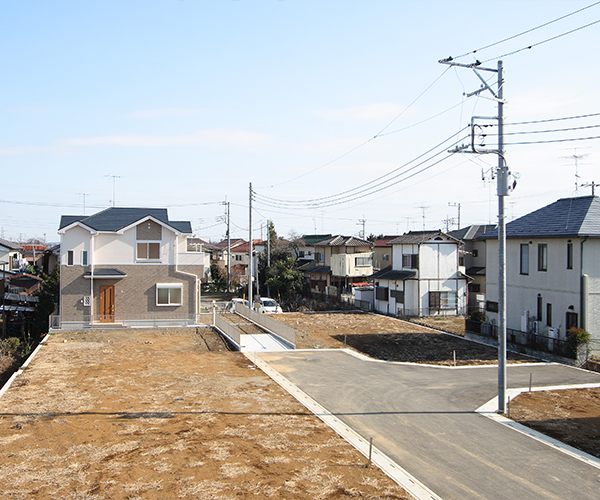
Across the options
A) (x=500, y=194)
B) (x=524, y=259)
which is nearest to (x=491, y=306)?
(x=524, y=259)

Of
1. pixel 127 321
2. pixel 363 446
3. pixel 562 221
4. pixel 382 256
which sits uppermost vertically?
pixel 562 221

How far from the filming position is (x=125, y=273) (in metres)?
29.3

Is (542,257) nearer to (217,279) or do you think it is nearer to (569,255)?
(569,255)

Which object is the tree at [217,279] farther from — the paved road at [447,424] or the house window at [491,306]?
the paved road at [447,424]

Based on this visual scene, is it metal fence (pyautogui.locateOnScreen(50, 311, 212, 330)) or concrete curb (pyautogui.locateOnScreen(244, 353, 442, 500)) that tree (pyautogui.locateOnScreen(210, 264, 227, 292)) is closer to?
metal fence (pyautogui.locateOnScreen(50, 311, 212, 330))

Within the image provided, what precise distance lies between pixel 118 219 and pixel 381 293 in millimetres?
21911

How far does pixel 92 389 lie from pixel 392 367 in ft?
34.3

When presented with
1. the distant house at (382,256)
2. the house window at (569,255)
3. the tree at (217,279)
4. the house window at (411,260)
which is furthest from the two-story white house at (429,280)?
the tree at (217,279)

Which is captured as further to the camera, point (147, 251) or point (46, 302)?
point (46, 302)

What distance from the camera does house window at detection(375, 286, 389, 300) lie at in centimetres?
4119

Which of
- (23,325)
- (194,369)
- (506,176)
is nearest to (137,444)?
(194,369)

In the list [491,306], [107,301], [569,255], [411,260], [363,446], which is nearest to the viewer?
[363,446]

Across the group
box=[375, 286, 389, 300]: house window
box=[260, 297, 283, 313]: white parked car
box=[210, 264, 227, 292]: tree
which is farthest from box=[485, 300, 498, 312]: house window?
box=[210, 264, 227, 292]: tree

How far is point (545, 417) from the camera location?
41.1 ft
